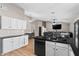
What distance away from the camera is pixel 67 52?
240cm

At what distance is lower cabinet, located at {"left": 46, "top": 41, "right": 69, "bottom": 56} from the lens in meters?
2.46

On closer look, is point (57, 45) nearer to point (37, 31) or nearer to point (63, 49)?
point (63, 49)

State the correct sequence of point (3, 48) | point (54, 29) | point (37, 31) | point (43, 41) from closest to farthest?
point (43, 41) < point (3, 48) < point (54, 29) < point (37, 31)

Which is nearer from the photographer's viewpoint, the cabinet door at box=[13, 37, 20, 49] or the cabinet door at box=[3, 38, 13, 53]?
the cabinet door at box=[3, 38, 13, 53]

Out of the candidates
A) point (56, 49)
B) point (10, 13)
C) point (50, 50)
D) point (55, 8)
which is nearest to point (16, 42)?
point (10, 13)

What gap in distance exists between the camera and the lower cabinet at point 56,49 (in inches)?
96.7

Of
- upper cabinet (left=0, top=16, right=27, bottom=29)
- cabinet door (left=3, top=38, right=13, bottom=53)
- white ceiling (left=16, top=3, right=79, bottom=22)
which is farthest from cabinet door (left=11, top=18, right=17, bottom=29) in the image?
cabinet door (left=3, top=38, right=13, bottom=53)

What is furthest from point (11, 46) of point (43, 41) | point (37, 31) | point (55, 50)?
point (37, 31)

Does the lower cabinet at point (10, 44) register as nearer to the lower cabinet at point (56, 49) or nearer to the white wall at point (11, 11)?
the white wall at point (11, 11)

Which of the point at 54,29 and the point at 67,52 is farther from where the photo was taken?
the point at 54,29

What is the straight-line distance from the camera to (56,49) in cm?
269

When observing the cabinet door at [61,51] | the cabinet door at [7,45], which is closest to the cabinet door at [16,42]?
the cabinet door at [7,45]

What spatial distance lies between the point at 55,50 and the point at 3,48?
216cm

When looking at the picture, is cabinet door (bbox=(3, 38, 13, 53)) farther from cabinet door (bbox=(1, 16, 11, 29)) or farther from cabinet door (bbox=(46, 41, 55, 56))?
cabinet door (bbox=(46, 41, 55, 56))
